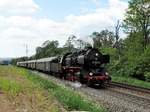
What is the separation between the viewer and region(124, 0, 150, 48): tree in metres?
64.9

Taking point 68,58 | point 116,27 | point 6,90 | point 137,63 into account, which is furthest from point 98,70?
point 116,27

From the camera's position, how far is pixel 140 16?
214ft

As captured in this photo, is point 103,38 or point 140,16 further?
point 103,38

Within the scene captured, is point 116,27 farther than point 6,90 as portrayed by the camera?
Yes

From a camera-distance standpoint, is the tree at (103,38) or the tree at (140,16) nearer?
the tree at (140,16)

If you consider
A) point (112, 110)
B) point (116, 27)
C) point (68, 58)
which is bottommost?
point (112, 110)

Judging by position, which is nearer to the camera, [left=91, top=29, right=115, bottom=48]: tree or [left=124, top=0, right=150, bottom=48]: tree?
[left=124, top=0, right=150, bottom=48]: tree

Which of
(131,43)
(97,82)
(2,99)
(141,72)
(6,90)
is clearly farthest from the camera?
(131,43)

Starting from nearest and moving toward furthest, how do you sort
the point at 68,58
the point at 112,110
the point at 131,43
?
the point at 112,110 → the point at 68,58 → the point at 131,43

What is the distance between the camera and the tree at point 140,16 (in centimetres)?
6494

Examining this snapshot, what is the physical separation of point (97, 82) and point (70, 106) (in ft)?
58.0

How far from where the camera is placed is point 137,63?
52594mm

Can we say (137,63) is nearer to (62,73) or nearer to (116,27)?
(62,73)

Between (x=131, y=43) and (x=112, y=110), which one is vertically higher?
(x=131, y=43)
